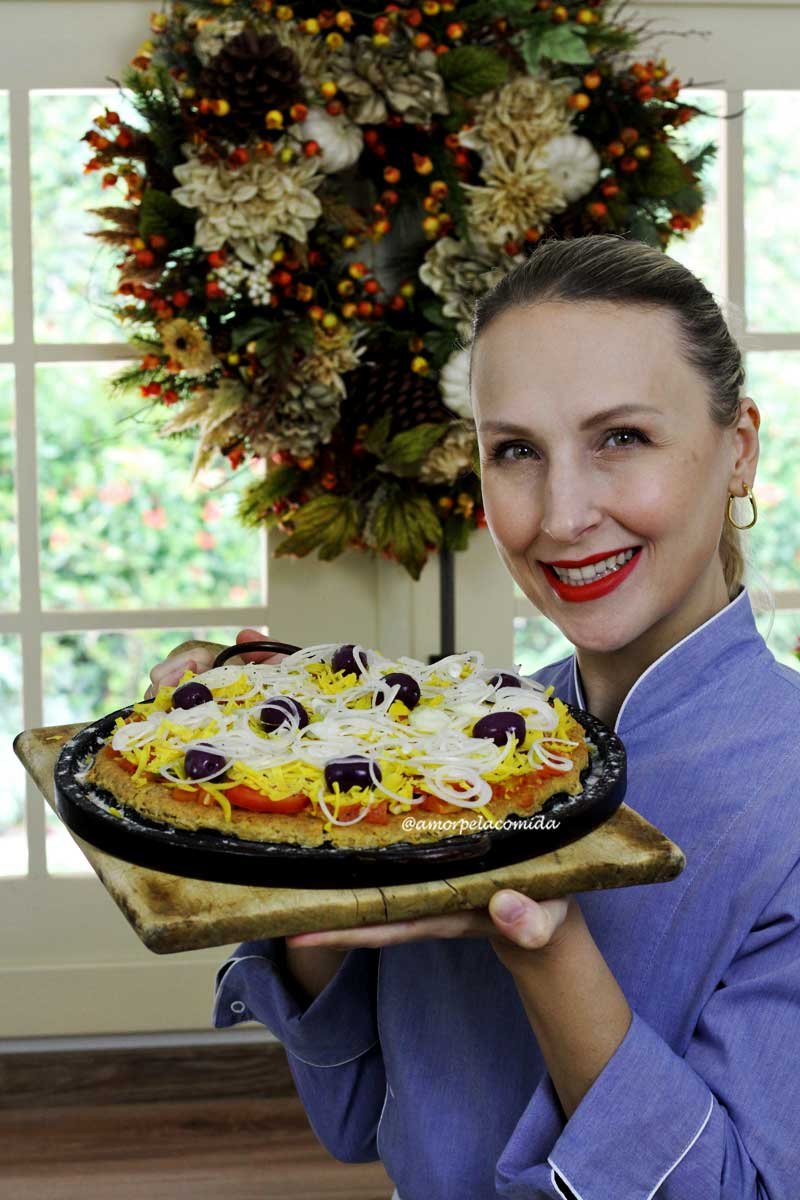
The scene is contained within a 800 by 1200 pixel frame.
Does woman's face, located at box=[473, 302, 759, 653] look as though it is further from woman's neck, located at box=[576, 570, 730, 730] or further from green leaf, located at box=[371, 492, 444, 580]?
green leaf, located at box=[371, 492, 444, 580]

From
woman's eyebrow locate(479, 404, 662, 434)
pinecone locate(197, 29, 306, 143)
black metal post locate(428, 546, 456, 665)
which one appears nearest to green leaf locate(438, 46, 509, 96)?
pinecone locate(197, 29, 306, 143)

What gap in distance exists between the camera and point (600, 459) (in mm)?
1119

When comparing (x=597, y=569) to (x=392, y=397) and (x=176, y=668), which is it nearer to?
(x=176, y=668)

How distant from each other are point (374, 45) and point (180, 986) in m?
1.81

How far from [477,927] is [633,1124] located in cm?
20

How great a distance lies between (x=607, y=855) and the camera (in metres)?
0.88

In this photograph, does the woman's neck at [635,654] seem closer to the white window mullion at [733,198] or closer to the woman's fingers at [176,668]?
the woman's fingers at [176,668]

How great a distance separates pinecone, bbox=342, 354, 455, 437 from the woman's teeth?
1093 millimetres

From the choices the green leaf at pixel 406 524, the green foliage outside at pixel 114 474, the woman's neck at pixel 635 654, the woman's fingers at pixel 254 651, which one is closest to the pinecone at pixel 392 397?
the green leaf at pixel 406 524

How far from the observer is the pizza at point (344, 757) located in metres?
0.93

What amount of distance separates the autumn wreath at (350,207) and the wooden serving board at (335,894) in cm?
136

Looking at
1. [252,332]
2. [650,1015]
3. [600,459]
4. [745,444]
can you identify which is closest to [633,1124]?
[650,1015]

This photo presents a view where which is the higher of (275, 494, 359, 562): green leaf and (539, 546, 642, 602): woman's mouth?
(275, 494, 359, 562): green leaf

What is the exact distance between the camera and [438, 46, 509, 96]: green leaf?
2127 millimetres
